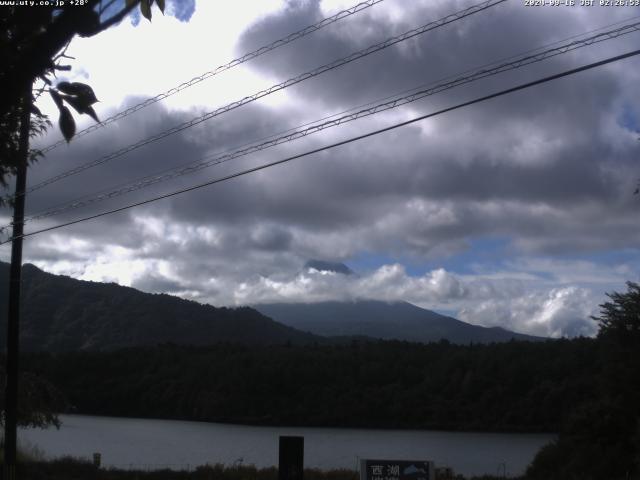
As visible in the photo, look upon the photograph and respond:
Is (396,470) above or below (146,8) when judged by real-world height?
A: below

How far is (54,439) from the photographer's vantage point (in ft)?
187

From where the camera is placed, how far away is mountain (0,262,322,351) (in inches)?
4277

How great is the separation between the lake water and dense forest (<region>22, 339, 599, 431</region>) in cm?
289

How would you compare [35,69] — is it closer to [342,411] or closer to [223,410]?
[342,411]

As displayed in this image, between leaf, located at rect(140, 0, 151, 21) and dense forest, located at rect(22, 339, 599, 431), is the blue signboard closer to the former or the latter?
leaf, located at rect(140, 0, 151, 21)

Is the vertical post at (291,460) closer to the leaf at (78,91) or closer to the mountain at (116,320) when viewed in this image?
the leaf at (78,91)

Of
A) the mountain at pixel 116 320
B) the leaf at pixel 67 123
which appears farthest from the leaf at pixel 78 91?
the mountain at pixel 116 320

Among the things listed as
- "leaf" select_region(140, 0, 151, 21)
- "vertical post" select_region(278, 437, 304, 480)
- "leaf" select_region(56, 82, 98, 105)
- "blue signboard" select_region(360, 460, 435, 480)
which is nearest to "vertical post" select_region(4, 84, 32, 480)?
"vertical post" select_region(278, 437, 304, 480)

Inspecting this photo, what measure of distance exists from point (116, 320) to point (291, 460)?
13088cm

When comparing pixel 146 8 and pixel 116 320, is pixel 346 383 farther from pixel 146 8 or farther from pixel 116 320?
pixel 116 320

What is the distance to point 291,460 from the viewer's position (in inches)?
510

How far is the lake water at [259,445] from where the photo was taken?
142 feet

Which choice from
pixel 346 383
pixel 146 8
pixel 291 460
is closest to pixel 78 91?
pixel 146 8

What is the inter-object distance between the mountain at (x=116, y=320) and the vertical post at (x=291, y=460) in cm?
8779
